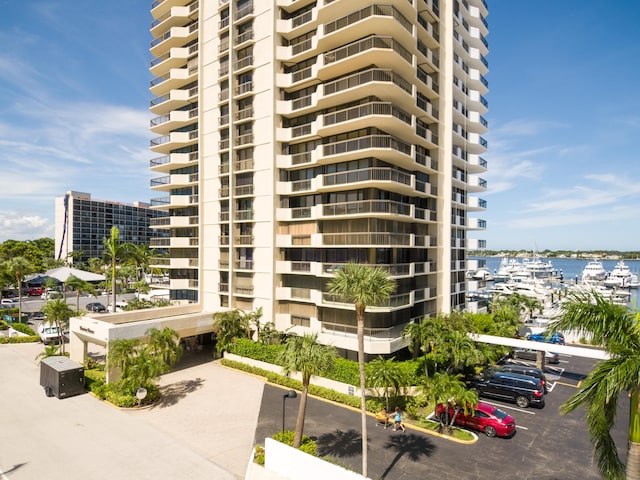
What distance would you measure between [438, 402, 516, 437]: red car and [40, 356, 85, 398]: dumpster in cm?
2777

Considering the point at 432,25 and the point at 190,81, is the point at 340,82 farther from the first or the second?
the point at 190,81

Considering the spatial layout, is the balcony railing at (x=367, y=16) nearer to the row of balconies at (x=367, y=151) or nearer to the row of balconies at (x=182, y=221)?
the row of balconies at (x=367, y=151)

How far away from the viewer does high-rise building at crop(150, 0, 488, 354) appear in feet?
103

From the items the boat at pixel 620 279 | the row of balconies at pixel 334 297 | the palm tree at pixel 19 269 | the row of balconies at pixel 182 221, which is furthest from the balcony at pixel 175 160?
the boat at pixel 620 279

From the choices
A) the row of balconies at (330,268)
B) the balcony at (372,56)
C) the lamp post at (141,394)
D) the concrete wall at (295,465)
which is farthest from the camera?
the row of balconies at (330,268)

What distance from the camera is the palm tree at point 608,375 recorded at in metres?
9.13

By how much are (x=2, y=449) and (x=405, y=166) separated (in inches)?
1414

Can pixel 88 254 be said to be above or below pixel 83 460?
above

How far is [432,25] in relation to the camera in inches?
1512

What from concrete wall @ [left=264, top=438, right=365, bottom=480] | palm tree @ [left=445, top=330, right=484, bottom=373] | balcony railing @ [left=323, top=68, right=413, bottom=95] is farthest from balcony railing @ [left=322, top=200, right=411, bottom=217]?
concrete wall @ [left=264, top=438, right=365, bottom=480]

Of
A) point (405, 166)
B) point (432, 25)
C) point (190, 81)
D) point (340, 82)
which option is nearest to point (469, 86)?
point (432, 25)

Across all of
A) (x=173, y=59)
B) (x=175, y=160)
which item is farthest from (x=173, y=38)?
(x=175, y=160)

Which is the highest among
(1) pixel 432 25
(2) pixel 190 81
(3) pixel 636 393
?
(1) pixel 432 25

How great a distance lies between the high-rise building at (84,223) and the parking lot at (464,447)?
12867 centimetres
